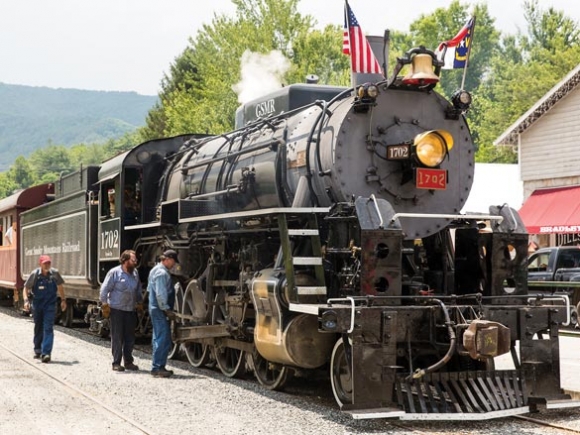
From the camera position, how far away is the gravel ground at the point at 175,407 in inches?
271

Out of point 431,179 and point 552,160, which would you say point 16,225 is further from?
point 431,179

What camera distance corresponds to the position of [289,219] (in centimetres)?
840

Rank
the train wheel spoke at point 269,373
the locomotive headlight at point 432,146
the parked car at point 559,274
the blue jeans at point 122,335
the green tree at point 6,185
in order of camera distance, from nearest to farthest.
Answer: the locomotive headlight at point 432,146
the train wheel spoke at point 269,373
the blue jeans at point 122,335
the parked car at point 559,274
the green tree at point 6,185

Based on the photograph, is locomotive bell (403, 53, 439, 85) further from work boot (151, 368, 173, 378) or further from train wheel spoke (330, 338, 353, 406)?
work boot (151, 368, 173, 378)

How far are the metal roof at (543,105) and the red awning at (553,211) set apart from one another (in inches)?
81.4

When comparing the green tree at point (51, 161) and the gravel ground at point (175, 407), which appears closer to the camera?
the gravel ground at point (175, 407)

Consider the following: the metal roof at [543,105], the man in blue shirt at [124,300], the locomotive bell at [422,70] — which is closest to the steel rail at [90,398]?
the man in blue shirt at [124,300]

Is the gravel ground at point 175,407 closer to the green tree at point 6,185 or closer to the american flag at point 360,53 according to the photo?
the american flag at point 360,53

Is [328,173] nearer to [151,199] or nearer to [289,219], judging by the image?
[289,219]

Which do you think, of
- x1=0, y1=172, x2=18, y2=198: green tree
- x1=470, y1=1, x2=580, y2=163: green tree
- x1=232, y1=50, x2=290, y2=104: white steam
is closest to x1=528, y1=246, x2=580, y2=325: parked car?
x1=232, y1=50, x2=290, y2=104: white steam

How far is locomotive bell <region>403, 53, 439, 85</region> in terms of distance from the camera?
8.04 meters

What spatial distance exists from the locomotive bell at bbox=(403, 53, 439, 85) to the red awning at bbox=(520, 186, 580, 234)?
47.7 feet

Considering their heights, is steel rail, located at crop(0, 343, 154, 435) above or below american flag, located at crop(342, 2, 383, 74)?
below

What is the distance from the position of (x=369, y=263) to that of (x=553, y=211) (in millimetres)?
17112
